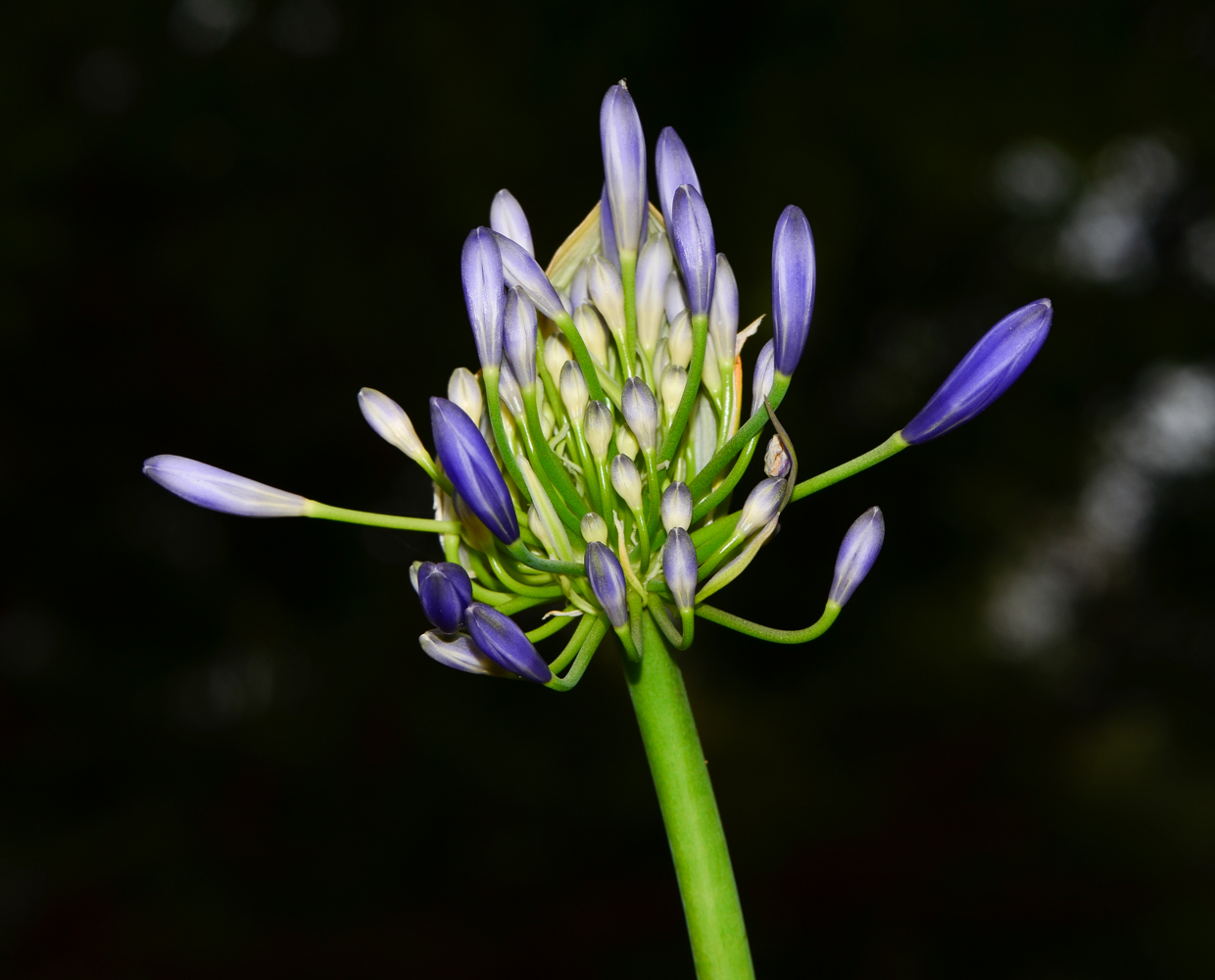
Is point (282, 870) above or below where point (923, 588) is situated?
below

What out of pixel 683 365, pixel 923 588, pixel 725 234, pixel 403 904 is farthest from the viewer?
pixel 923 588

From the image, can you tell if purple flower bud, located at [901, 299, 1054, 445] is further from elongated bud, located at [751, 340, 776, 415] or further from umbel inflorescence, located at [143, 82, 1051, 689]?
elongated bud, located at [751, 340, 776, 415]

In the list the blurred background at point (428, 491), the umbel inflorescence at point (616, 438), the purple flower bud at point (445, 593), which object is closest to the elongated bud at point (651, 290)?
the umbel inflorescence at point (616, 438)

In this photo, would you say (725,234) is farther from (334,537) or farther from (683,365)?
(683,365)

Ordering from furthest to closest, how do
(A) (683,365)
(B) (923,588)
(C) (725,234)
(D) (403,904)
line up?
1. (B) (923,588)
2. (D) (403,904)
3. (C) (725,234)
4. (A) (683,365)

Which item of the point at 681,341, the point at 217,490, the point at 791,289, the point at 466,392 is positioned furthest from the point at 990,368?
the point at 217,490

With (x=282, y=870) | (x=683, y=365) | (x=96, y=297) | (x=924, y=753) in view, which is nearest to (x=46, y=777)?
(x=282, y=870)
